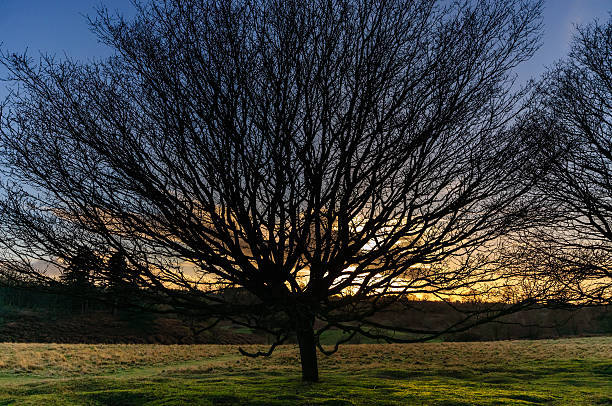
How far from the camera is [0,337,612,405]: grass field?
9.41m

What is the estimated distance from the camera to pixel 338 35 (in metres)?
8.61

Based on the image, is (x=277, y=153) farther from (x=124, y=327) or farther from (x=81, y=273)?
(x=124, y=327)

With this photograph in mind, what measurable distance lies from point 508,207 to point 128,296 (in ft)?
27.6

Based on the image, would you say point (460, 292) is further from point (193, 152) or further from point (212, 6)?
point (212, 6)

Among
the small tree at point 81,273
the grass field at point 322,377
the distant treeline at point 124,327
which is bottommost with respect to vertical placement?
the grass field at point 322,377

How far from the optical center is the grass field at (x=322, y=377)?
941 cm

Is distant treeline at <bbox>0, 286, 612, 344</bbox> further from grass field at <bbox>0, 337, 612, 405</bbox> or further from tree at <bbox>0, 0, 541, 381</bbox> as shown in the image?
tree at <bbox>0, 0, 541, 381</bbox>

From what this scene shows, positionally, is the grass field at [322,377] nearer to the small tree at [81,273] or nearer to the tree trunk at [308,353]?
the tree trunk at [308,353]

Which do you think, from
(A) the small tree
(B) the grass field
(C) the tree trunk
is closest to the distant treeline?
(B) the grass field

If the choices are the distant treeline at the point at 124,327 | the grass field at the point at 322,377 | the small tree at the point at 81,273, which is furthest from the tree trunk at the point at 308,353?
the distant treeline at the point at 124,327

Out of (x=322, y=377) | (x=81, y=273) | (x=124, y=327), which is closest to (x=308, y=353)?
(x=322, y=377)

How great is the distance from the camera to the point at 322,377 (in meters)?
13.1

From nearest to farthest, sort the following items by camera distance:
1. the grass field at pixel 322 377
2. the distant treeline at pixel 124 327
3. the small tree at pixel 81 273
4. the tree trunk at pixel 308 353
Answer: the small tree at pixel 81 273, the grass field at pixel 322 377, the tree trunk at pixel 308 353, the distant treeline at pixel 124 327

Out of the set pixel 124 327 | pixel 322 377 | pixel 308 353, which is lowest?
pixel 322 377
